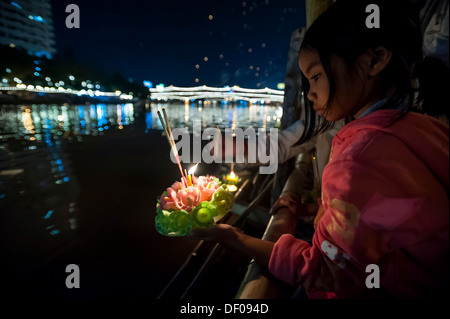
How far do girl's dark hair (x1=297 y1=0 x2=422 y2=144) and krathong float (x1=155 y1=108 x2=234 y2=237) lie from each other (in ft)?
3.84

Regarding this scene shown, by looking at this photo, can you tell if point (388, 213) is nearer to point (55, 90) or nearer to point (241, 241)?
point (241, 241)

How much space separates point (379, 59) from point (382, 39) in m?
0.08

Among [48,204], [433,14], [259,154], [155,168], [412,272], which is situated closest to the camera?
[412,272]

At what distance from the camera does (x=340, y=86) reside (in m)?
1.02

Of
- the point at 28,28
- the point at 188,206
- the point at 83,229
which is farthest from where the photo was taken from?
the point at 28,28

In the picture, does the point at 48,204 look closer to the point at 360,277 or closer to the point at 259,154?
the point at 259,154

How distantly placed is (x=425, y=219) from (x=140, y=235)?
484 cm

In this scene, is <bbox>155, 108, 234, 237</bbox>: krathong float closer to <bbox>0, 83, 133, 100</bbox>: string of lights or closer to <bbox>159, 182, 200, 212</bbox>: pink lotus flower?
<bbox>159, 182, 200, 212</bbox>: pink lotus flower

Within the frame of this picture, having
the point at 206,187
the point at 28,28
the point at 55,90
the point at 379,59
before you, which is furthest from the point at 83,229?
the point at 28,28

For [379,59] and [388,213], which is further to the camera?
[379,59]

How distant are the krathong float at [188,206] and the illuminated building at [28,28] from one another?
9194 centimetres

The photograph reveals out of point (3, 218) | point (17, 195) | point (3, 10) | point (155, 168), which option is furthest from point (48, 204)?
point (3, 10)

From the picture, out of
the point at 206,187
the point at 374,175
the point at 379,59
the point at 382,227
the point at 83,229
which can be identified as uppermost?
the point at 379,59

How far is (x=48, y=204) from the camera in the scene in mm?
5418
